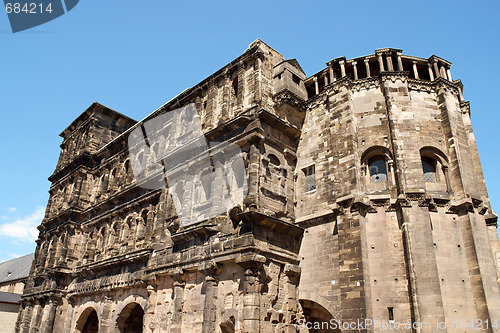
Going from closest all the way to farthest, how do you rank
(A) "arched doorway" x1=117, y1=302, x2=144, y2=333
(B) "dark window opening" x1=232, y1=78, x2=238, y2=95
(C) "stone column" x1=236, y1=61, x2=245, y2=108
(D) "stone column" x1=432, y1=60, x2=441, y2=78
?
(D) "stone column" x1=432, y1=60, x2=441, y2=78 < (C) "stone column" x1=236, y1=61, x2=245, y2=108 < (B) "dark window opening" x1=232, y1=78, x2=238, y2=95 < (A) "arched doorway" x1=117, y1=302, x2=144, y2=333

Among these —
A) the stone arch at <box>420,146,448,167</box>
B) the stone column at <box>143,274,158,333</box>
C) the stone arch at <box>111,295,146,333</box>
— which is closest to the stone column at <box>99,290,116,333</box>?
the stone arch at <box>111,295,146,333</box>

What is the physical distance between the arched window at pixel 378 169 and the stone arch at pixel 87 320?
16.0 meters

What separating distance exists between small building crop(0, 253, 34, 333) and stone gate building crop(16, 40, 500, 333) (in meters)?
19.9

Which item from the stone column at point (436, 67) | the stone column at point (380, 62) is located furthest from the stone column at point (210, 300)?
the stone column at point (436, 67)

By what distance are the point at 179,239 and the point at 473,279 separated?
1083 cm

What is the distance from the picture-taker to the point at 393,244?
13.2m

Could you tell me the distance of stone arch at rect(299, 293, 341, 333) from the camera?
45.0 feet

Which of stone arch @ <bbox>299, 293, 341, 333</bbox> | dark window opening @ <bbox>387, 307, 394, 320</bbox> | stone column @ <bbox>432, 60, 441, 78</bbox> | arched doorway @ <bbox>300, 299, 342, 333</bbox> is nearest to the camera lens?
dark window opening @ <bbox>387, 307, 394, 320</bbox>

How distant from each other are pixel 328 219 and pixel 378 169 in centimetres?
270

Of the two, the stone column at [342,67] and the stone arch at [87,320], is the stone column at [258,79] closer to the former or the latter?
the stone column at [342,67]

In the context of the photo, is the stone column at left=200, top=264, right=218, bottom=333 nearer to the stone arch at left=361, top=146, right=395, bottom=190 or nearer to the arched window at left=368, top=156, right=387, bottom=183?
the stone arch at left=361, top=146, right=395, bottom=190

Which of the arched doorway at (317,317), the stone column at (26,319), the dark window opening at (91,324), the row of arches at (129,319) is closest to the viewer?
the arched doorway at (317,317)

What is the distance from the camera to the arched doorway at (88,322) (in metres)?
22.2

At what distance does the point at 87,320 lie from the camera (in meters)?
23.0
